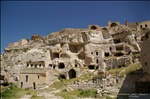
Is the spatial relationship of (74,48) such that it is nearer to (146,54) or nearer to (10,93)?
(10,93)

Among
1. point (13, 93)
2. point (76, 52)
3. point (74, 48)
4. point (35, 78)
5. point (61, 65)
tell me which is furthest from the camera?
point (74, 48)

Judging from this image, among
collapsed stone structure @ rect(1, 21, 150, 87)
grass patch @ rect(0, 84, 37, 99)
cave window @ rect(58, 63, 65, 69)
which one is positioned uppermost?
collapsed stone structure @ rect(1, 21, 150, 87)

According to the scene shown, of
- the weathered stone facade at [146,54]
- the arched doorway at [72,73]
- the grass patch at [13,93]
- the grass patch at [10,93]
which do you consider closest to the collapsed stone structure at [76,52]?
the arched doorway at [72,73]

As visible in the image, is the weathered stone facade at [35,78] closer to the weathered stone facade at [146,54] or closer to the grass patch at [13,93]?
the grass patch at [13,93]

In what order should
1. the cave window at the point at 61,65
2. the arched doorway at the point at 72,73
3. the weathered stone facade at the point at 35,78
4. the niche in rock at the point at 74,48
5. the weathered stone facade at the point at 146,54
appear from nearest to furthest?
the weathered stone facade at the point at 146,54
the weathered stone facade at the point at 35,78
the arched doorway at the point at 72,73
the cave window at the point at 61,65
the niche in rock at the point at 74,48

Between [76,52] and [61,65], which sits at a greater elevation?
[76,52]

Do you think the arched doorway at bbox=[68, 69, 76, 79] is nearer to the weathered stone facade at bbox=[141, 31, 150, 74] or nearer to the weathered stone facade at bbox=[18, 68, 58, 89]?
the weathered stone facade at bbox=[18, 68, 58, 89]

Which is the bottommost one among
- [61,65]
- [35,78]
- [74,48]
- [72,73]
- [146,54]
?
[35,78]

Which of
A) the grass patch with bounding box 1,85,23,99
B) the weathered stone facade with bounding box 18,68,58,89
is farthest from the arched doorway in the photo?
the grass patch with bounding box 1,85,23,99

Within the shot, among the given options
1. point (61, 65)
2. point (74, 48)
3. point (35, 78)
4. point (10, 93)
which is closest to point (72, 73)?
point (61, 65)

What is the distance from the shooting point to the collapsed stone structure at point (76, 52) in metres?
31.2

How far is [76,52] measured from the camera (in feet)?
122

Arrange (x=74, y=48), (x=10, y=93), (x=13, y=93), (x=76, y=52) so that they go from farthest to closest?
(x=74, y=48) < (x=76, y=52) < (x=13, y=93) < (x=10, y=93)

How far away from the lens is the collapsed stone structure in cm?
3118
